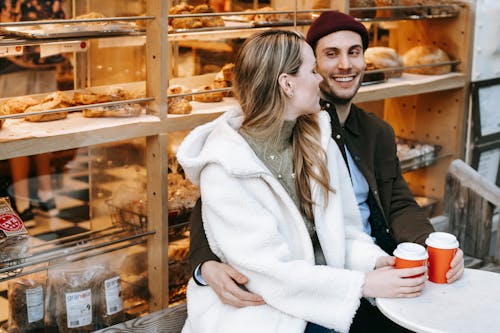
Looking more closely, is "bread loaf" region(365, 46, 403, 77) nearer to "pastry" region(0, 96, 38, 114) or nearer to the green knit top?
the green knit top

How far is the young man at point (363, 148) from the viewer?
2.51m

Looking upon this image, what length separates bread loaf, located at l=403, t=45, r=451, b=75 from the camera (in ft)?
12.5

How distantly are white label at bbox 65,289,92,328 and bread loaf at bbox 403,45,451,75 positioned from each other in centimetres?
190

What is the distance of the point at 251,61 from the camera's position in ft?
7.05

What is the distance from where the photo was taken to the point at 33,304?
2580 millimetres

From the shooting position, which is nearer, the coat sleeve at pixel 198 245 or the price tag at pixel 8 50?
the coat sleeve at pixel 198 245

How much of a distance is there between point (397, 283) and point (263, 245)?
333 mm

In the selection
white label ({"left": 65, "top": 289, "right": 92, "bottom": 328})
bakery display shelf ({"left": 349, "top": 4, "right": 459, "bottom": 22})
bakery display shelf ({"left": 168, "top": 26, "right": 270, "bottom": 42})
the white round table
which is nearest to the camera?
the white round table

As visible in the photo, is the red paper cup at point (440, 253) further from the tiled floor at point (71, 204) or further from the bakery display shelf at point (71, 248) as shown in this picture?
the tiled floor at point (71, 204)

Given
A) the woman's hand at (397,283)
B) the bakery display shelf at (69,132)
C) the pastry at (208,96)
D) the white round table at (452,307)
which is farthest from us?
the pastry at (208,96)

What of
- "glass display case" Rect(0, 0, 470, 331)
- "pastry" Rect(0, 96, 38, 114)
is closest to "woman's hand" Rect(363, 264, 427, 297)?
"glass display case" Rect(0, 0, 470, 331)

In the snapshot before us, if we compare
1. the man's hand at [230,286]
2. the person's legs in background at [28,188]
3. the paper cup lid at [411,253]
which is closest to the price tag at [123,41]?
the person's legs in background at [28,188]

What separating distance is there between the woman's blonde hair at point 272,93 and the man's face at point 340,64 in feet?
1.31

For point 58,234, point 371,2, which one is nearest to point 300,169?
point 58,234
